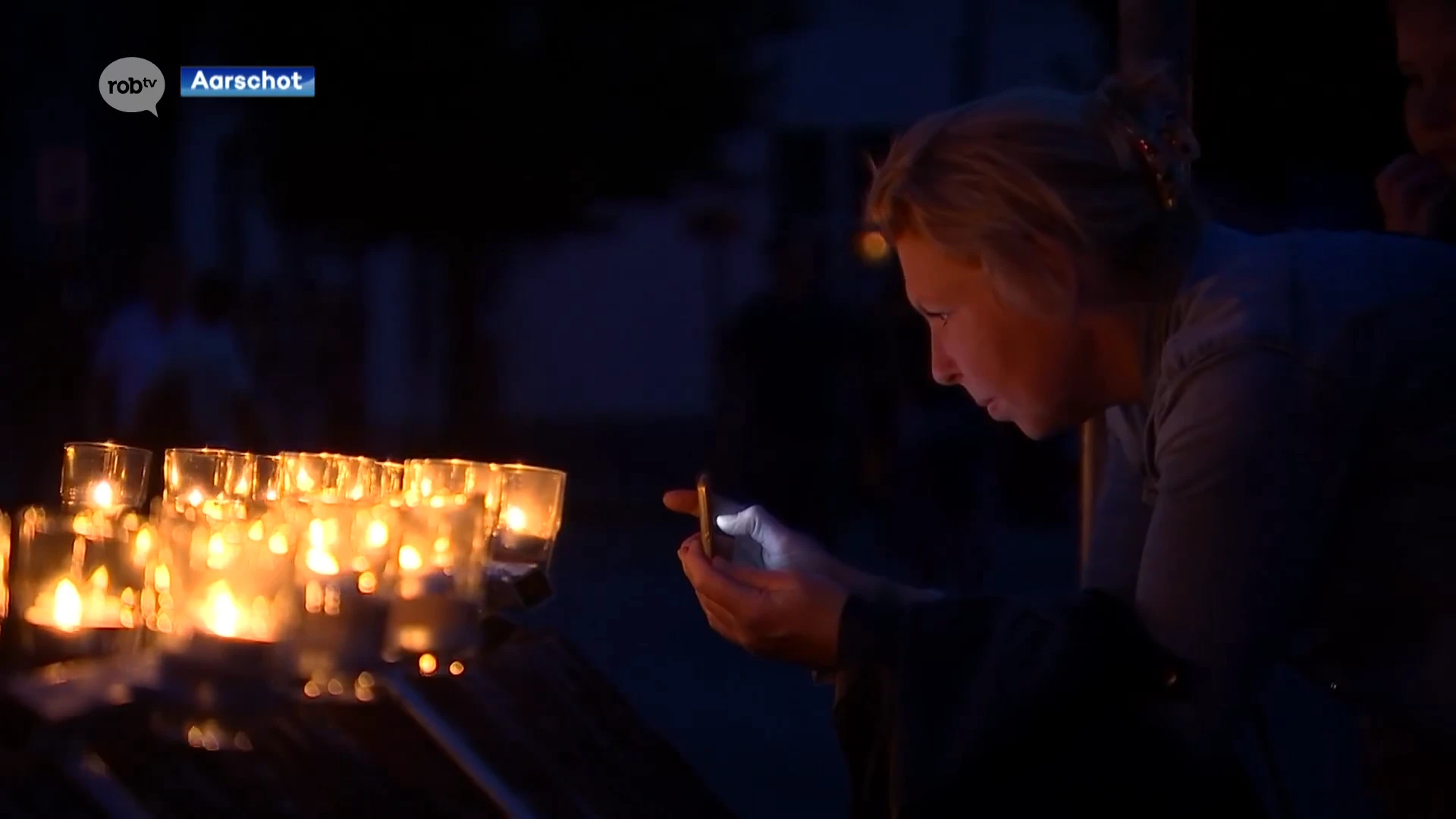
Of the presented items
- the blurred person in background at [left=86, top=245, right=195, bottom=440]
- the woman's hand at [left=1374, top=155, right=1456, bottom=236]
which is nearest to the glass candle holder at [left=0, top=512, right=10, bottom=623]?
the woman's hand at [left=1374, top=155, right=1456, bottom=236]

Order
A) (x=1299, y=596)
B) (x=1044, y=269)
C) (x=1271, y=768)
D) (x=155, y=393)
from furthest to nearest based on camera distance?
(x=155, y=393) < (x=1271, y=768) < (x=1044, y=269) < (x=1299, y=596)

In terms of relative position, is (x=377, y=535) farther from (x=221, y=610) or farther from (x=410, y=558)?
(x=221, y=610)

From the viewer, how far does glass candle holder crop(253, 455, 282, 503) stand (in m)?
2.38

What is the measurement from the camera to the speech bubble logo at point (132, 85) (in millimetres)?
5262

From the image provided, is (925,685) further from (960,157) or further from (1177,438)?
(960,157)

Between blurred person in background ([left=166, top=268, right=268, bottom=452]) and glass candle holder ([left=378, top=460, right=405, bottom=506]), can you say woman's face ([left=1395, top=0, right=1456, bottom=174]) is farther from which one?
blurred person in background ([left=166, top=268, right=268, bottom=452])

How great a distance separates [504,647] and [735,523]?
302 millimetres

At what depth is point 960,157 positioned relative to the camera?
171 cm

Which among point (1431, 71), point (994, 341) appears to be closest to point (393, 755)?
point (994, 341)

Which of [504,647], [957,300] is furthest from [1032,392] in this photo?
[504,647]

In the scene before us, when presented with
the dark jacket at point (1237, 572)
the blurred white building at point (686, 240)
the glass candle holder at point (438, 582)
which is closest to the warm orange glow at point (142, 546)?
the glass candle holder at point (438, 582)

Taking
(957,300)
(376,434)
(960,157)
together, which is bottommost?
(376,434)

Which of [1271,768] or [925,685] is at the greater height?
[925,685]

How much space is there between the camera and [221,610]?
1726 millimetres
